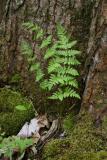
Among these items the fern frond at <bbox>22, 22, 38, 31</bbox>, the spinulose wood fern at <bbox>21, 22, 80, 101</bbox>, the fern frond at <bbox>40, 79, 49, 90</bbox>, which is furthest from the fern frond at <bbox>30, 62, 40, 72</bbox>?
the fern frond at <bbox>22, 22, 38, 31</bbox>

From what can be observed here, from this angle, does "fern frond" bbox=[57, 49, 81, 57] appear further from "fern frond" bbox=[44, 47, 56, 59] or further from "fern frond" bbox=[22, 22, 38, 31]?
"fern frond" bbox=[22, 22, 38, 31]

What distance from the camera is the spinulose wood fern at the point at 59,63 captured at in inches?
175

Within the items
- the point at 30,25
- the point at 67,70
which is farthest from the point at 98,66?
the point at 30,25

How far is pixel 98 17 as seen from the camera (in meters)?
4.30

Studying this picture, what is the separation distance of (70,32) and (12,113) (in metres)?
1.14

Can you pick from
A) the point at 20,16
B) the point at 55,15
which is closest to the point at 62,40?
the point at 55,15

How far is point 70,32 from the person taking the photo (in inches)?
184

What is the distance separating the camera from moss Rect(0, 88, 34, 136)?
4750 mm

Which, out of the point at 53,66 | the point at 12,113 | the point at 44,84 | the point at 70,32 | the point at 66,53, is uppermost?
the point at 70,32

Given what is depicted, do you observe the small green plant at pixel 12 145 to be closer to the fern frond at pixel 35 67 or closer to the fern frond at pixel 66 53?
the fern frond at pixel 35 67

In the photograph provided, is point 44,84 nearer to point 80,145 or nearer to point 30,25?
point 30,25

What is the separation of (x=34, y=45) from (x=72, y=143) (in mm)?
1279

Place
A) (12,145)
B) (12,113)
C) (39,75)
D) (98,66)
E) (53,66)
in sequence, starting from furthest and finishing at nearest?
1. (12,113)
2. (39,75)
3. (53,66)
4. (98,66)
5. (12,145)

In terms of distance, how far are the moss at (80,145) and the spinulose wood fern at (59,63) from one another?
343 millimetres
